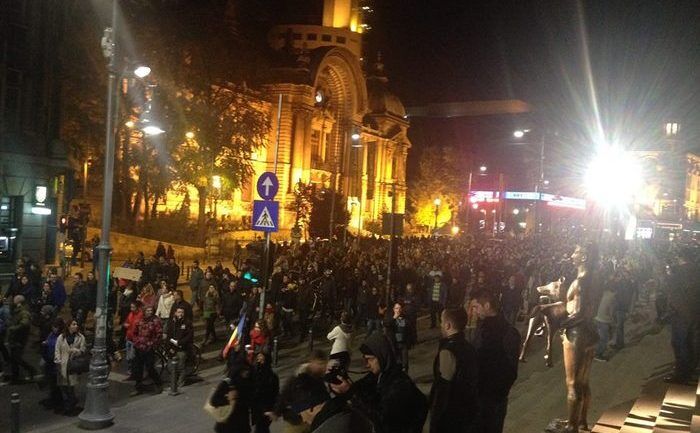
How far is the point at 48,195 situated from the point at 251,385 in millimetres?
21311

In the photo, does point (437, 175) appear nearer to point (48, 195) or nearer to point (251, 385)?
point (48, 195)

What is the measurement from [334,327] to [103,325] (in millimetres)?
6648

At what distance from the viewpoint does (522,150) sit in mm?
89375

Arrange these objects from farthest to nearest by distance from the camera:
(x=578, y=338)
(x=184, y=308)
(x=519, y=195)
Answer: (x=519, y=195) → (x=184, y=308) → (x=578, y=338)

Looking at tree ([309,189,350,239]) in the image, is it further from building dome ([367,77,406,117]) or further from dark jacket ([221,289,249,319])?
building dome ([367,77,406,117])

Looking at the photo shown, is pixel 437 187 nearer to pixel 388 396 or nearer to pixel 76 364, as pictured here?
pixel 76 364

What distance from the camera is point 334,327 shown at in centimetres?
1545

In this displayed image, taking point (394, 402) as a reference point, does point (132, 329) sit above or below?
below

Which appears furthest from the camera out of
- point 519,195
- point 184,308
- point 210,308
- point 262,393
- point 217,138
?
point 519,195

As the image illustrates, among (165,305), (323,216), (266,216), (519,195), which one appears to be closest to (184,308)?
(165,305)

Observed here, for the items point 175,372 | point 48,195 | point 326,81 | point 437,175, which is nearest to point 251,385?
point 175,372

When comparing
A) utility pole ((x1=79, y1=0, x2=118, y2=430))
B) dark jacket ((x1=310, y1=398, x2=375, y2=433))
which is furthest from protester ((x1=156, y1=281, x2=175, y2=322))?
dark jacket ((x1=310, y1=398, x2=375, y2=433))

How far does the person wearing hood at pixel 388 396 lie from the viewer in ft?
13.5

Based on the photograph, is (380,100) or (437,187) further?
(380,100)
